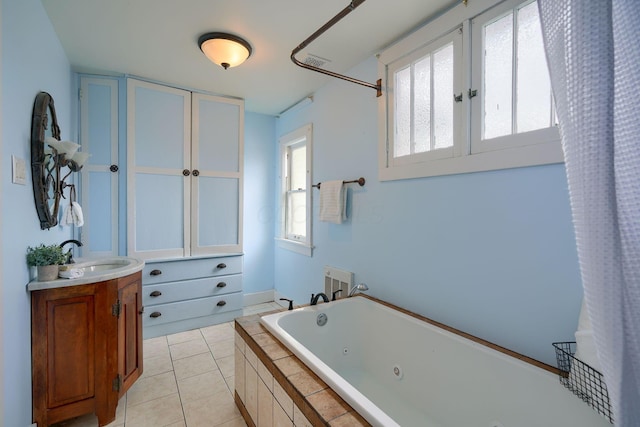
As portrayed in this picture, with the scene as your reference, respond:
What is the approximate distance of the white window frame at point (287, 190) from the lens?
9.48ft

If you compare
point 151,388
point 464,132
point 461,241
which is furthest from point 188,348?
point 464,132

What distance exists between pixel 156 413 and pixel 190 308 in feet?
3.70

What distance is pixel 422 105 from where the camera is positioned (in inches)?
70.9

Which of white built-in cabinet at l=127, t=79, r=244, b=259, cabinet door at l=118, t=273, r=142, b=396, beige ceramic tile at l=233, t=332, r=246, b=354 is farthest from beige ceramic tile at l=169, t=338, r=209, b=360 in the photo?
beige ceramic tile at l=233, t=332, r=246, b=354

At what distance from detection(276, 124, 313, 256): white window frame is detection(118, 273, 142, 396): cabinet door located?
1529 mm

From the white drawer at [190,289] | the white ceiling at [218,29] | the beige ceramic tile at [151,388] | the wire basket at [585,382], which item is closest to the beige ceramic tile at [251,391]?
the beige ceramic tile at [151,388]

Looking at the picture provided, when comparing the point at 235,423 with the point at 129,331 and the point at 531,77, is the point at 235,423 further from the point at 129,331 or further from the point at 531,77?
the point at 531,77

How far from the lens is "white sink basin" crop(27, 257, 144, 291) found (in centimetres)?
141

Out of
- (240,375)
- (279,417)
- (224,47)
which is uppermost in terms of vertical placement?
(224,47)

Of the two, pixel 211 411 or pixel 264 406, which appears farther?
pixel 211 411

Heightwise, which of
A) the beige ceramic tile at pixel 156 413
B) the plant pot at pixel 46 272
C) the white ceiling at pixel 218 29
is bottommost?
the beige ceramic tile at pixel 156 413

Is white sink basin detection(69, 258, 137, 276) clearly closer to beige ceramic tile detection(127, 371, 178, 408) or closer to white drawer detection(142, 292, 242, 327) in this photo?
white drawer detection(142, 292, 242, 327)

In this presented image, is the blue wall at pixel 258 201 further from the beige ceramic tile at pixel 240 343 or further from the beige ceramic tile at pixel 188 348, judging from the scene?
the beige ceramic tile at pixel 240 343

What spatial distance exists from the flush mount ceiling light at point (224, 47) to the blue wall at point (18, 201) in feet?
2.88
